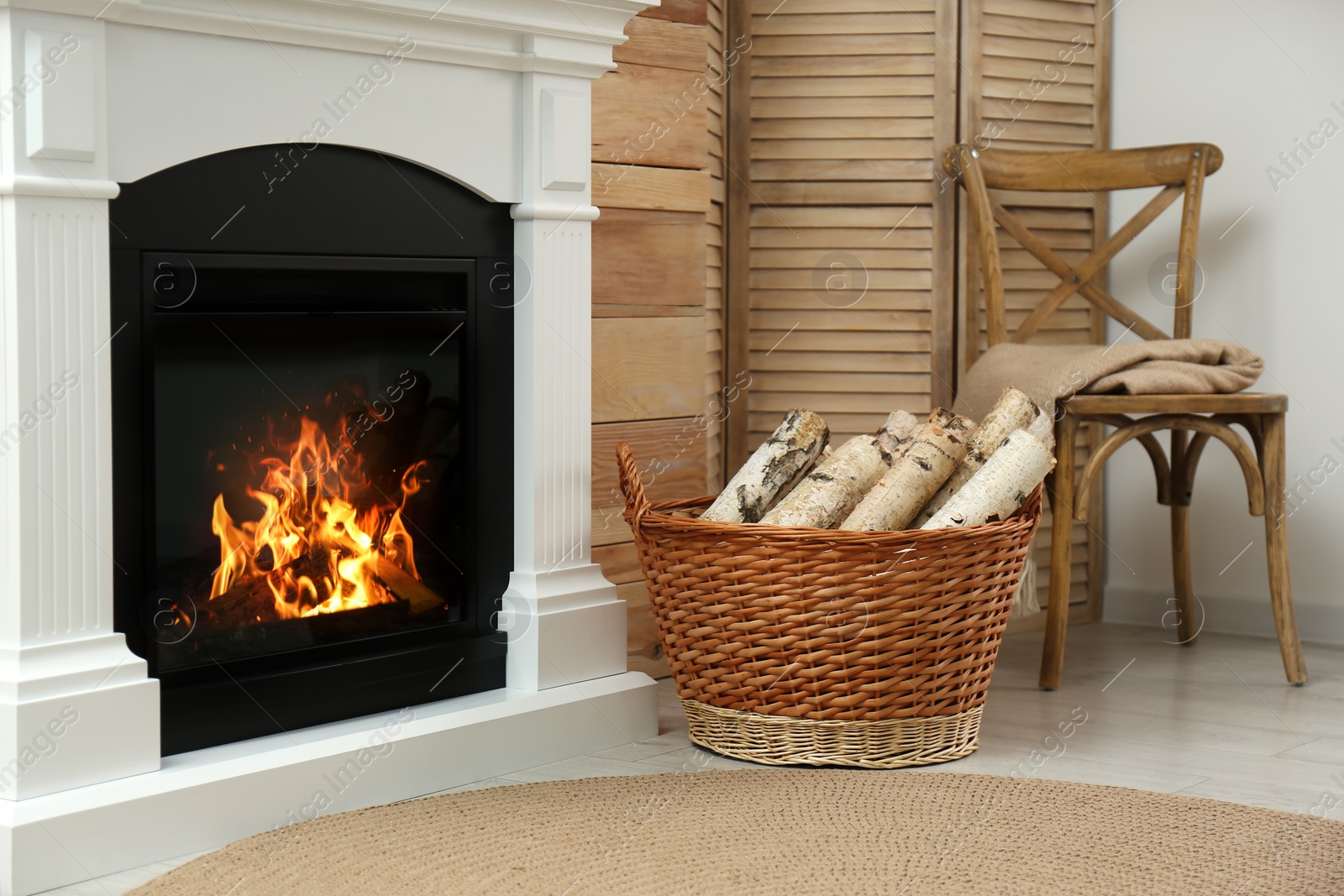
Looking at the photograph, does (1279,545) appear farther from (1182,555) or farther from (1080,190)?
(1080,190)

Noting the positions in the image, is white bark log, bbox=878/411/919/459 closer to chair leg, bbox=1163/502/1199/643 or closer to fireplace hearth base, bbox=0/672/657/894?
fireplace hearth base, bbox=0/672/657/894

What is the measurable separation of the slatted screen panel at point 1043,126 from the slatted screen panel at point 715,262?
0.54 meters

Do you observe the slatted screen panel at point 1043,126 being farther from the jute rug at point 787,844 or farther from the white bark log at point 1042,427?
the jute rug at point 787,844

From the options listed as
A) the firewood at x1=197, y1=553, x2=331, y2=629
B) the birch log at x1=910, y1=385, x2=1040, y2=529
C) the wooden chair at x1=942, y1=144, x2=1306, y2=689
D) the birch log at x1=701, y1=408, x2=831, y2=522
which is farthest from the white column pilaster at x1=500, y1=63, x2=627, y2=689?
the wooden chair at x1=942, y1=144, x2=1306, y2=689

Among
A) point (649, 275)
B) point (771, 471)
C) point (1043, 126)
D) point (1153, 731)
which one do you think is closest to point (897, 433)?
point (771, 471)

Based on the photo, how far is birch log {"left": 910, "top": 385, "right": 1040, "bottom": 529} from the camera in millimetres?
2328

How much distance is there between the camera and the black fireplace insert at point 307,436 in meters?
1.88

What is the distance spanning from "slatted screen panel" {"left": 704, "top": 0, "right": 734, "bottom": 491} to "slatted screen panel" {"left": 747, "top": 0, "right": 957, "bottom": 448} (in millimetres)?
93

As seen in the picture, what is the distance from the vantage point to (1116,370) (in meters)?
2.73

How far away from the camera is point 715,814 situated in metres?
1.93

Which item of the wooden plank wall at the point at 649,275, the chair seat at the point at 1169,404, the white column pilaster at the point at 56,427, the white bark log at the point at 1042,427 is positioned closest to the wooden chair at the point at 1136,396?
the chair seat at the point at 1169,404

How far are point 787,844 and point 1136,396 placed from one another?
128 cm

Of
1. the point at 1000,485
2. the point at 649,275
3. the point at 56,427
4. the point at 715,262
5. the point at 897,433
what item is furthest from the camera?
the point at 715,262

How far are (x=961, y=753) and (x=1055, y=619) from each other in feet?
1.84
